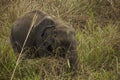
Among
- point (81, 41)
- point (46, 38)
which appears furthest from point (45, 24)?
point (81, 41)

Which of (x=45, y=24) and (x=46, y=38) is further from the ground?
(x=45, y=24)

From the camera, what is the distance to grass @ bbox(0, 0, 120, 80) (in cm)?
396

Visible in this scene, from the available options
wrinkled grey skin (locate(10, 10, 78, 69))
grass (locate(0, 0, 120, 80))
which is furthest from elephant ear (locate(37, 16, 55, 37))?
grass (locate(0, 0, 120, 80))

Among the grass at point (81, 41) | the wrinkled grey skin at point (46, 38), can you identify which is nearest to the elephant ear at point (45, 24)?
the wrinkled grey skin at point (46, 38)

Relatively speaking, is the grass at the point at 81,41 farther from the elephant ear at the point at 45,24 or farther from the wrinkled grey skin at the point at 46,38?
the elephant ear at the point at 45,24

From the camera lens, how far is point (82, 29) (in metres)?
5.20

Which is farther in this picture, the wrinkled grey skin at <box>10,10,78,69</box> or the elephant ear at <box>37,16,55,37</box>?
the elephant ear at <box>37,16,55,37</box>

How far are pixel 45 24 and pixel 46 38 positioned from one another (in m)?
0.17

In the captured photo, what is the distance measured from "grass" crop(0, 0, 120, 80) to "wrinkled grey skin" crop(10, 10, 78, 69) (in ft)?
0.25

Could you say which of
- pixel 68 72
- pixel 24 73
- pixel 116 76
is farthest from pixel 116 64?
pixel 24 73

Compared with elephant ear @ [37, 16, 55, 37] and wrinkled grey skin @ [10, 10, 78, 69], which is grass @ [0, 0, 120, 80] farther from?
elephant ear @ [37, 16, 55, 37]

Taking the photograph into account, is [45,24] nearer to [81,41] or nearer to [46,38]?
[46,38]

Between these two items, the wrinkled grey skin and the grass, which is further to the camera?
the grass

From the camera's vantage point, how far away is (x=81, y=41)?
15.3 feet
